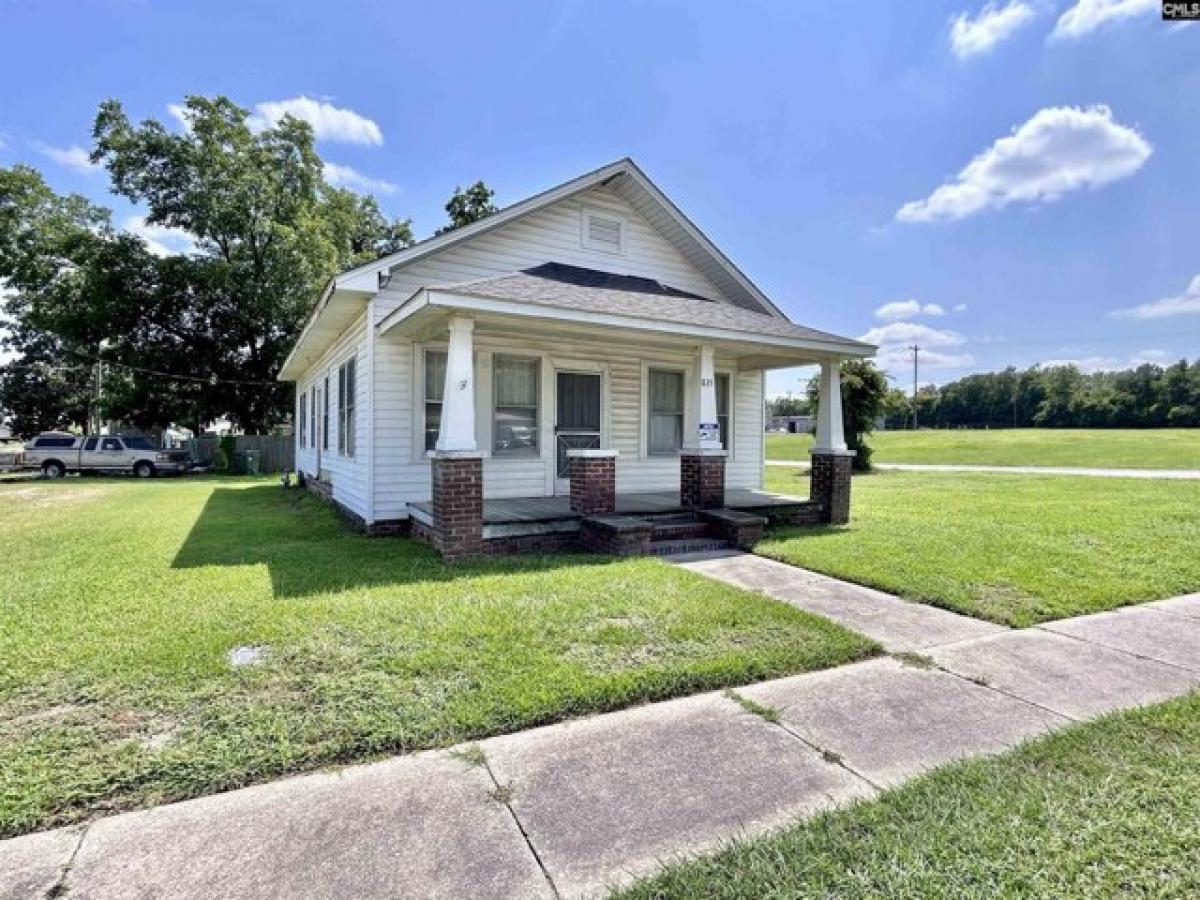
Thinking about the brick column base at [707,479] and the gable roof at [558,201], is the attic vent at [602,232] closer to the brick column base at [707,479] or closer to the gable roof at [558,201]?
the gable roof at [558,201]

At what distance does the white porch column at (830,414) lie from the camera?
9086 millimetres

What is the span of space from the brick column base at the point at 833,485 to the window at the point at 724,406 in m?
2.27

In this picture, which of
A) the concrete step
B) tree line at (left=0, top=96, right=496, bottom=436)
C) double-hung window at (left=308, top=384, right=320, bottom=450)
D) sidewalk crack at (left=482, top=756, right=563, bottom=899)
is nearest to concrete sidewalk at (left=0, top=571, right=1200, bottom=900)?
sidewalk crack at (left=482, top=756, right=563, bottom=899)

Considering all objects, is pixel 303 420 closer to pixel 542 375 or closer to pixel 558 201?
pixel 542 375

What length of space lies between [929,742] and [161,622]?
5.01 meters

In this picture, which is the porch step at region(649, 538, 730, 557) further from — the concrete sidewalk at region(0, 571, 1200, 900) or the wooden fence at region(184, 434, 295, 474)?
the wooden fence at region(184, 434, 295, 474)

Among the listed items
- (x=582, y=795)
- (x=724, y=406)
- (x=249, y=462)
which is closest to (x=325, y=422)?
(x=724, y=406)

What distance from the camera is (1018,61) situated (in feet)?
37.2

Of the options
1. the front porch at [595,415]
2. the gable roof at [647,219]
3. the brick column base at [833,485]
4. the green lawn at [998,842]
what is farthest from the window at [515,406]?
the green lawn at [998,842]

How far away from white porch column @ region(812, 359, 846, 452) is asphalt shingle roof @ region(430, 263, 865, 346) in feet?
2.08

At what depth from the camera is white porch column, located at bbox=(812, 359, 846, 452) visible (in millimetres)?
9086

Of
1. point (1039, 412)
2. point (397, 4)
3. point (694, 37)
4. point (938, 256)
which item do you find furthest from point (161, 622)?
point (1039, 412)

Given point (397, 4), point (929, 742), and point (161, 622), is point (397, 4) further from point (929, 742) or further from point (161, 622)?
point (929, 742)

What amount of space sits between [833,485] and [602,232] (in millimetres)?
5427
